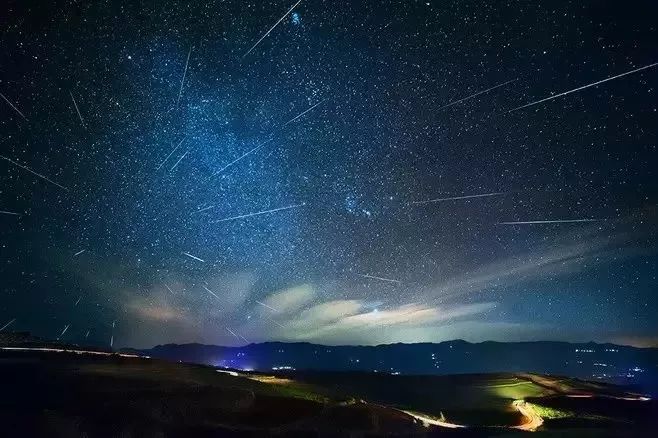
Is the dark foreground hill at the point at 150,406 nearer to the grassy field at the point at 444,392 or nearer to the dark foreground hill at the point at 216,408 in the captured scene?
the dark foreground hill at the point at 216,408

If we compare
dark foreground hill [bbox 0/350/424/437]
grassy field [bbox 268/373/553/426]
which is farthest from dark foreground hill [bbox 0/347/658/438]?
grassy field [bbox 268/373/553/426]

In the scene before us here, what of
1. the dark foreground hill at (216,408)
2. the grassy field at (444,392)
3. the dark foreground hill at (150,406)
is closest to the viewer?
the dark foreground hill at (150,406)

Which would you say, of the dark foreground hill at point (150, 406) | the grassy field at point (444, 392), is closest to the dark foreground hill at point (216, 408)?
the dark foreground hill at point (150, 406)

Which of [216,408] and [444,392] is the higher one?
[216,408]

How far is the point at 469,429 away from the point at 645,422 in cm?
1100

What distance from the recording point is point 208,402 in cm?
1505

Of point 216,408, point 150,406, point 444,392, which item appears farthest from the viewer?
point 444,392

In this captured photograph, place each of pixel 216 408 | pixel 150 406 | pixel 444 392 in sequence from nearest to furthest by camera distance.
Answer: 1. pixel 150 406
2. pixel 216 408
3. pixel 444 392

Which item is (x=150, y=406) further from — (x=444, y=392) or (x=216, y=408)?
(x=444, y=392)

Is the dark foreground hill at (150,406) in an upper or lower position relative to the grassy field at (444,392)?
upper

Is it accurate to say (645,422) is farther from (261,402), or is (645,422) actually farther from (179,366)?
(179,366)

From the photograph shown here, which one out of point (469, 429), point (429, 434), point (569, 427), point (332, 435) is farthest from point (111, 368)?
point (569, 427)

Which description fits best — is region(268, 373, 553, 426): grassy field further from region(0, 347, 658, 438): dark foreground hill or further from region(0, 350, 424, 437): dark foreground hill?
region(0, 350, 424, 437): dark foreground hill

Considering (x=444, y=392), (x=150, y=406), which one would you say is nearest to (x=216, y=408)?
(x=150, y=406)
